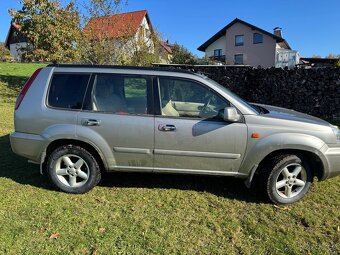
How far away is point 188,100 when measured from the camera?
15.7 feet

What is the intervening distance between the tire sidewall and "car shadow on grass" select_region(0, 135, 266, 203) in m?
0.23

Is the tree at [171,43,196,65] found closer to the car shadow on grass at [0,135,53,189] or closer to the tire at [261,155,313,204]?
the car shadow on grass at [0,135,53,189]

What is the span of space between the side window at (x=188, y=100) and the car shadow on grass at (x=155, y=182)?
1.23m

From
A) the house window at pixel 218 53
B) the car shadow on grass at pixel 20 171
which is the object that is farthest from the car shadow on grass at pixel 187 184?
the house window at pixel 218 53

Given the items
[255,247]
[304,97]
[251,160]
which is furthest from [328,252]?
[304,97]

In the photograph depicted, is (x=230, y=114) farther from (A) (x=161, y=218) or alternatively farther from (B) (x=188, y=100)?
(A) (x=161, y=218)

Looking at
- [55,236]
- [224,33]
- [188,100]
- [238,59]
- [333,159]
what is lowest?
[55,236]

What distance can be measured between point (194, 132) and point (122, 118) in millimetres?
970

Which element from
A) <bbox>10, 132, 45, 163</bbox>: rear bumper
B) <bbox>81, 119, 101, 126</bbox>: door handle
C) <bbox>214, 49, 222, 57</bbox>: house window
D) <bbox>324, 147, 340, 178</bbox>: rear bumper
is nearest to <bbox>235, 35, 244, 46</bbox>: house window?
<bbox>214, 49, 222, 57</bbox>: house window

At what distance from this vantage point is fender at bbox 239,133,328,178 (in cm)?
450

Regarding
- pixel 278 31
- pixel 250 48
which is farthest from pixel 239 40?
pixel 278 31

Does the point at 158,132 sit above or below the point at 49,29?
below

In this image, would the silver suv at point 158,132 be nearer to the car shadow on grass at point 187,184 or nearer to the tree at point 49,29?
the car shadow on grass at point 187,184

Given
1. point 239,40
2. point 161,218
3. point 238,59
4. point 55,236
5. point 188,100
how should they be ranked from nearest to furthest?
point 55,236
point 161,218
point 188,100
point 239,40
point 238,59
